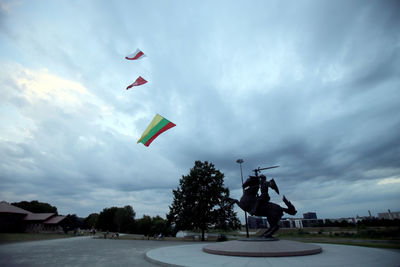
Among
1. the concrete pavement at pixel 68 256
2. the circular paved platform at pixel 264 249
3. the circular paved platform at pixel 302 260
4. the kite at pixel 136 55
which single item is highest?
the kite at pixel 136 55

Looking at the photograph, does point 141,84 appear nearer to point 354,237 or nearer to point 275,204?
point 275,204

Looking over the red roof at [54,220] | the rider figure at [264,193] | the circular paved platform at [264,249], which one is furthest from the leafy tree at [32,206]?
the rider figure at [264,193]

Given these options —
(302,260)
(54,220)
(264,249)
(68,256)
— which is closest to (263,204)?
(264,249)

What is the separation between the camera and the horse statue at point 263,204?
1678 centimetres

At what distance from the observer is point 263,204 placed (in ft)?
56.5

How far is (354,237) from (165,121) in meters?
30.9

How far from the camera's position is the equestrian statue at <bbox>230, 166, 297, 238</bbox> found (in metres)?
16.8

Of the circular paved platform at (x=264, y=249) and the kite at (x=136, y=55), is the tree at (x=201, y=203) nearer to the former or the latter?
the circular paved platform at (x=264, y=249)

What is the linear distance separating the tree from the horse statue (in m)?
13.4

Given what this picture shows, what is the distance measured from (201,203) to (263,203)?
632 inches

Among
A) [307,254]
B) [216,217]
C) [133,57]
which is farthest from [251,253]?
[216,217]

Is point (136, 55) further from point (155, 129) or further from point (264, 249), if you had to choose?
point (264, 249)

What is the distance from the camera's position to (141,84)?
12359 millimetres

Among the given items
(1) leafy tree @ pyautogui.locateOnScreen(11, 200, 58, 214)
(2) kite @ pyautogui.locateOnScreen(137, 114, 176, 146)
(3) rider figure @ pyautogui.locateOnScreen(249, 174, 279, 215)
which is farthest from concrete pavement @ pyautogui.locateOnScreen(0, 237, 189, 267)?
(1) leafy tree @ pyautogui.locateOnScreen(11, 200, 58, 214)
